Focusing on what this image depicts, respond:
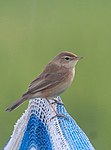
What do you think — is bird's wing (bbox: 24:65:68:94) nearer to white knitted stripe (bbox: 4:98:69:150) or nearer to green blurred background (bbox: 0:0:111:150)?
white knitted stripe (bbox: 4:98:69:150)

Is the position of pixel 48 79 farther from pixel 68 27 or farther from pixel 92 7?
pixel 92 7

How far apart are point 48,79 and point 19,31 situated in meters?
8.30

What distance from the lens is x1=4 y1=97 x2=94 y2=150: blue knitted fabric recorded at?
364cm

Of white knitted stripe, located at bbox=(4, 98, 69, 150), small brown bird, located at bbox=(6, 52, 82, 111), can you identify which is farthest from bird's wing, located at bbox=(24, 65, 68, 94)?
white knitted stripe, located at bbox=(4, 98, 69, 150)

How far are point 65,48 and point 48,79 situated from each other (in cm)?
702

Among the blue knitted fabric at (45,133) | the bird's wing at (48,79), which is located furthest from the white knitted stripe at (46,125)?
the bird's wing at (48,79)

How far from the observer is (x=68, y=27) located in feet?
45.0

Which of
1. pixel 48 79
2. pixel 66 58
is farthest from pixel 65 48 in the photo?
pixel 48 79

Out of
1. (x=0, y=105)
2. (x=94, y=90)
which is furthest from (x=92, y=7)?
(x=0, y=105)

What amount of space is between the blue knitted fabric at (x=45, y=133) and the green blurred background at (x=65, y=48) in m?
3.81

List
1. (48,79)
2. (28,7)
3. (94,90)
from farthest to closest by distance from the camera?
1. (28,7)
2. (94,90)
3. (48,79)

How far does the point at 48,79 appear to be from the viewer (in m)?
4.90

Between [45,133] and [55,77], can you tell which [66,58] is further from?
[45,133]

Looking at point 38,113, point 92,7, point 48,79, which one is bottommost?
point 38,113
